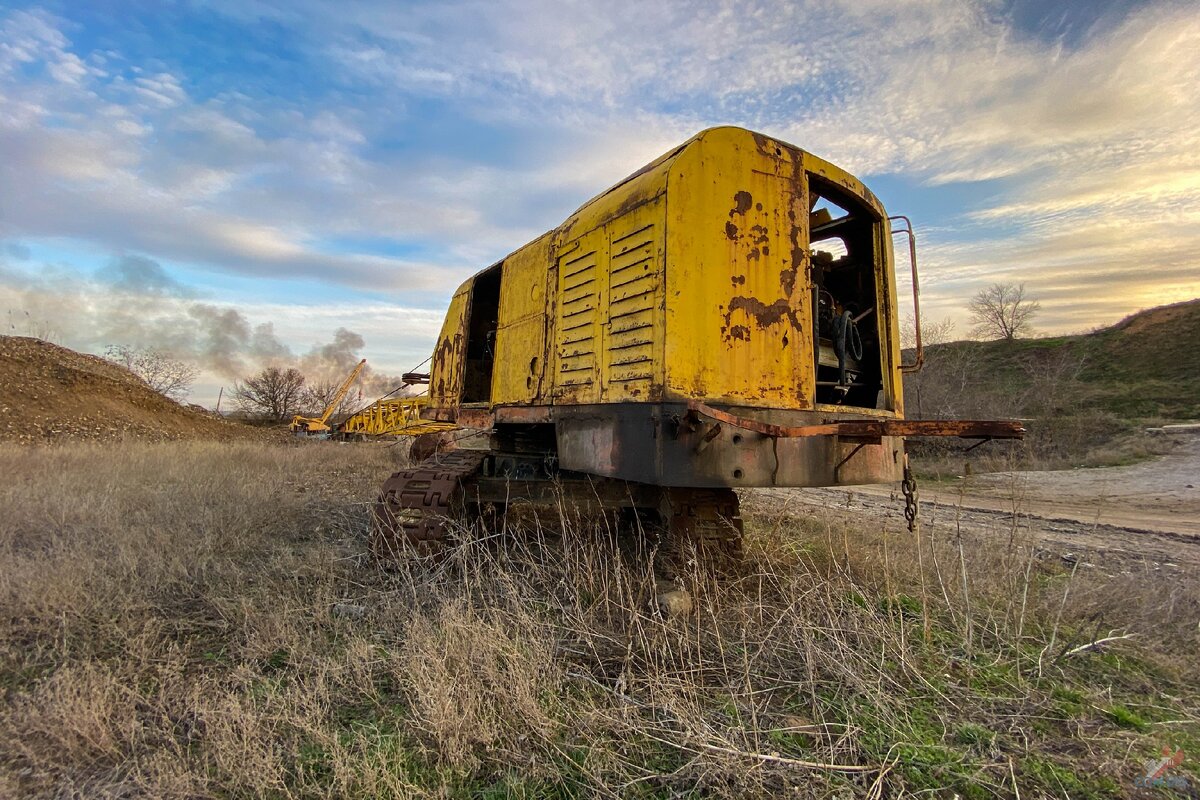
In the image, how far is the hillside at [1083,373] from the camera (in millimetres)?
22234

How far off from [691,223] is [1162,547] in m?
7.23

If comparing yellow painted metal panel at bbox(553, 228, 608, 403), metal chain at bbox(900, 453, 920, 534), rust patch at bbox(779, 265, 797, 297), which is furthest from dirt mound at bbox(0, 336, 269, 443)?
metal chain at bbox(900, 453, 920, 534)

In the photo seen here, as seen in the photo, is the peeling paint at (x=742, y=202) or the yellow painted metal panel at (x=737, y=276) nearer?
the yellow painted metal panel at (x=737, y=276)

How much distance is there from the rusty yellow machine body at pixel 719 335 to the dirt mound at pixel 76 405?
17254 mm

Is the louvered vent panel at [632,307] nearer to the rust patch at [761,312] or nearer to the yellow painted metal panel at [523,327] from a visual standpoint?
the rust patch at [761,312]

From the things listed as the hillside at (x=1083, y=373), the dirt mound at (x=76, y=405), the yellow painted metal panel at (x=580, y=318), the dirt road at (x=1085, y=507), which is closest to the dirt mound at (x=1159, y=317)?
the hillside at (x=1083, y=373)

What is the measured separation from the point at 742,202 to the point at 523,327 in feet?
7.54

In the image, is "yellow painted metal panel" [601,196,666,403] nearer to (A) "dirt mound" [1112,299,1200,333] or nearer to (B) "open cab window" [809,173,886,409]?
(B) "open cab window" [809,173,886,409]

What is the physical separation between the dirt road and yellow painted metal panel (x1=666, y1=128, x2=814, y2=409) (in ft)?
4.12

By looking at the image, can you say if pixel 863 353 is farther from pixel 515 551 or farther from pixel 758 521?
pixel 515 551

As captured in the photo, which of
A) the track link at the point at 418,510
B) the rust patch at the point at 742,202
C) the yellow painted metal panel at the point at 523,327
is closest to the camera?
the rust patch at the point at 742,202

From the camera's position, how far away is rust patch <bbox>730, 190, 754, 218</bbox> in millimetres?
3609

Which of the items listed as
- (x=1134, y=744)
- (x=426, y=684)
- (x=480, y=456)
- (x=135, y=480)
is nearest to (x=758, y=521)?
(x=480, y=456)

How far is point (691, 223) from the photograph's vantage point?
3490 millimetres
